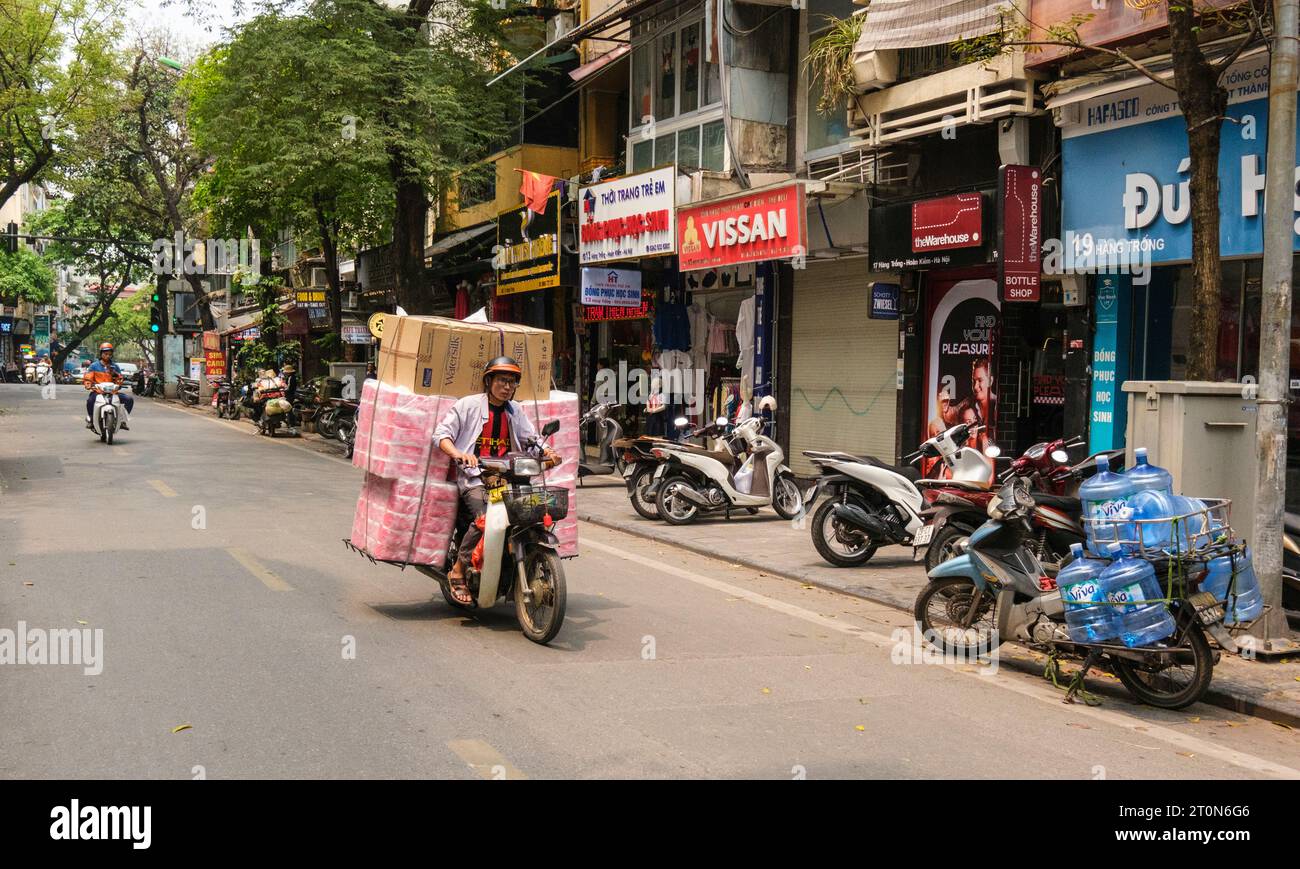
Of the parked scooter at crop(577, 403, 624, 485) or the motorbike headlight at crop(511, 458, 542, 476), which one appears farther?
the parked scooter at crop(577, 403, 624, 485)

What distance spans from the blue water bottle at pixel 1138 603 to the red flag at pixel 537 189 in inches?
644

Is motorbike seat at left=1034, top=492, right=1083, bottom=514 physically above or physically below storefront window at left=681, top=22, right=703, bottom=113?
below

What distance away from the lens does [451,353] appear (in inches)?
317

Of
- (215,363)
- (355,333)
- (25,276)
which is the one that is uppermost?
(25,276)

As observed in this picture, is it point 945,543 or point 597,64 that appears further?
point 597,64

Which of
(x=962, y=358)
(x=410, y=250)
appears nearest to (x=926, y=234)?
(x=962, y=358)

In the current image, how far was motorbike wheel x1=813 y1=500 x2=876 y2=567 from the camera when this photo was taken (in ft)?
35.3

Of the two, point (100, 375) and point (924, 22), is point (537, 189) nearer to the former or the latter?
point (100, 375)

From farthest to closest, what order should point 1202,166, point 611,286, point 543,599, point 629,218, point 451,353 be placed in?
1. point 611,286
2. point 629,218
3. point 451,353
4. point 1202,166
5. point 543,599

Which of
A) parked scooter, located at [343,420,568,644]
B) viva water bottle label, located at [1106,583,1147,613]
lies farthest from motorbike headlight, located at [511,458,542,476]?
viva water bottle label, located at [1106,583,1147,613]

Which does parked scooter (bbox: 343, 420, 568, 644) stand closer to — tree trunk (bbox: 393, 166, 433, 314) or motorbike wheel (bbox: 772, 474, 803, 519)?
motorbike wheel (bbox: 772, 474, 803, 519)

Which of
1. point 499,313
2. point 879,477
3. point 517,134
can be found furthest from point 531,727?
point 499,313

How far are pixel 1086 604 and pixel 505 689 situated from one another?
3158mm

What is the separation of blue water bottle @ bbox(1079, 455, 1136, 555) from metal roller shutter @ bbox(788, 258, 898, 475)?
896cm
